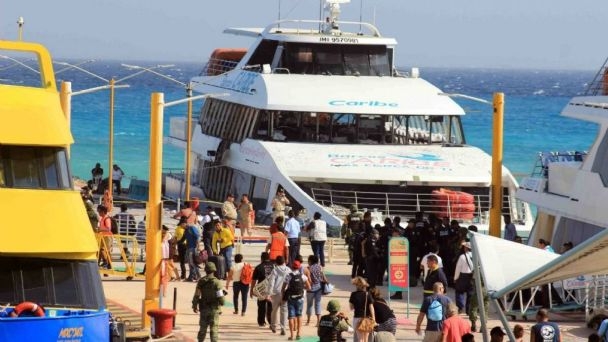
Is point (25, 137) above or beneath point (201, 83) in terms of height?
above

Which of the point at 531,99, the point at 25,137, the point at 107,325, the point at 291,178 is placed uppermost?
the point at 25,137

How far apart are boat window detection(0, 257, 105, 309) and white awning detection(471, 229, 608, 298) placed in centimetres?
441

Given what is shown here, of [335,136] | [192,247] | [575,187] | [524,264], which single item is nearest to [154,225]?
[192,247]

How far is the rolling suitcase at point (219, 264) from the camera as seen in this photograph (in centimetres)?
3031

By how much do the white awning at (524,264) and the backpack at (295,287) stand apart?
14.4ft

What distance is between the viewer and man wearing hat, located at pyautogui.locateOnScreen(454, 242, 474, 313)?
2766 centimetres

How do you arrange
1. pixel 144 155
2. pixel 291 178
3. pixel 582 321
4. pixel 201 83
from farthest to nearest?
pixel 144 155 → pixel 201 83 → pixel 291 178 → pixel 582 321

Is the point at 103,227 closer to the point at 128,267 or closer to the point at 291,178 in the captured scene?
the point at 128,267

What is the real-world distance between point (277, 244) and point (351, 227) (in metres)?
5.81

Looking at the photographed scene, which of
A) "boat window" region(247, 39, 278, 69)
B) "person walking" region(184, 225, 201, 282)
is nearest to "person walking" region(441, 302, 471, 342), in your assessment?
"person walking" region(184, 225, 201, 282)

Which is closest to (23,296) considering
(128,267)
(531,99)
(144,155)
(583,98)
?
(128,267)

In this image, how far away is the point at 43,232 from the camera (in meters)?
20.0

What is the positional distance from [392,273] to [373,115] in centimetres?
1694

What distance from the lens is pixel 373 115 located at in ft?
150
